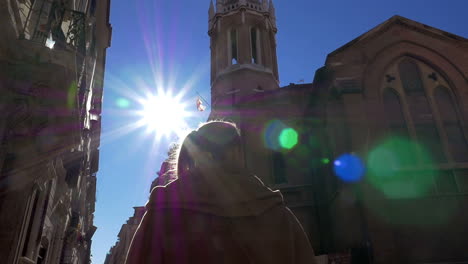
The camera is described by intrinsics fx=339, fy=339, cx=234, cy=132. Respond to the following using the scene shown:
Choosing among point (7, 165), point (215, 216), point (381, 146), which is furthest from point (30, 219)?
point (381, 146)

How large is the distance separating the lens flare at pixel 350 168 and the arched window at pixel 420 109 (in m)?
2.96

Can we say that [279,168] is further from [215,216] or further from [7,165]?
[215,216]

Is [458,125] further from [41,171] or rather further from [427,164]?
[41,171]

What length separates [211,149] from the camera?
234cm

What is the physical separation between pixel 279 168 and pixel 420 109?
8261 mm

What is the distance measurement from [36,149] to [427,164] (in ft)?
40.7

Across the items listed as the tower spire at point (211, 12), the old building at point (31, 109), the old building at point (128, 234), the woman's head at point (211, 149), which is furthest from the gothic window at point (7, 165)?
the old building at point (128, 234)

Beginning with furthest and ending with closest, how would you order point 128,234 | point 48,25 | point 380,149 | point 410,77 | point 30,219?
point 128,234, point 410,77, point 380,149, point 30,219, point 48,25

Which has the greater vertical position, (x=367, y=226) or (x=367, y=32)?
(x=367, y=32)

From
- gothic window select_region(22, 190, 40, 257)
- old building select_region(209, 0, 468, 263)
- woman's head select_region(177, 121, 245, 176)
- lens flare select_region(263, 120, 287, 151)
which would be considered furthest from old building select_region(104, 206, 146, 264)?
woman's head select_region(177, 121, 245, 176)

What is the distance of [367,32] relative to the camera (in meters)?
14.9

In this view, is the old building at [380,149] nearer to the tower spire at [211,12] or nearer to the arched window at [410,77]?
the arched window at [410,77]

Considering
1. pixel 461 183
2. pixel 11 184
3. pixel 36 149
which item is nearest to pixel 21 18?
pixel 36 149

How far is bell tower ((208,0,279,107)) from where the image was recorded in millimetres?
28453
